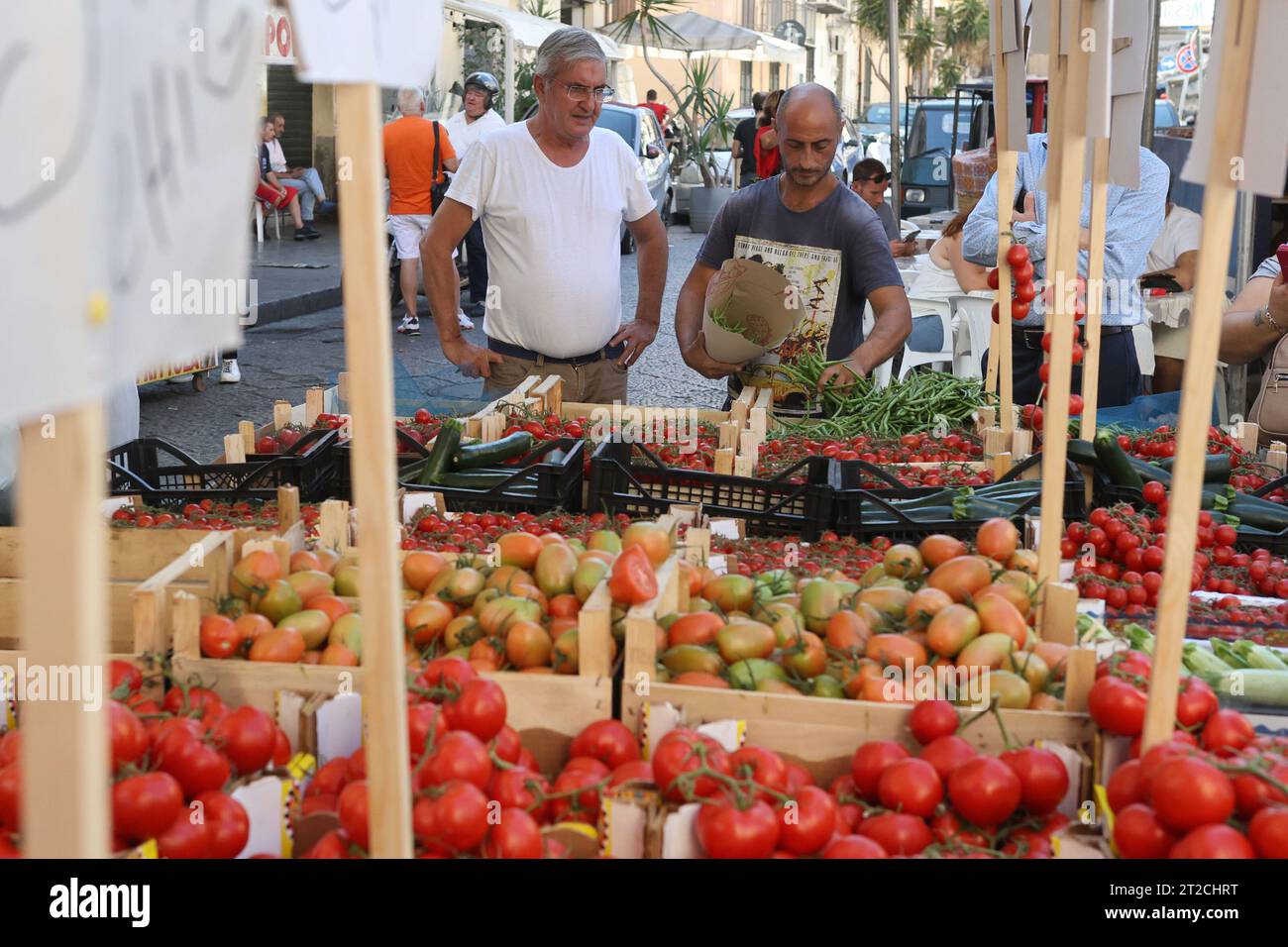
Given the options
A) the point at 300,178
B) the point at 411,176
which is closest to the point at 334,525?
the point at 411,176

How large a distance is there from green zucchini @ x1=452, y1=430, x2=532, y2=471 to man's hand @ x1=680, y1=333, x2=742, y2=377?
116 centimetres

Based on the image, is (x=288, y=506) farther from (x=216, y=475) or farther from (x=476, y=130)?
(x=476, y=130)

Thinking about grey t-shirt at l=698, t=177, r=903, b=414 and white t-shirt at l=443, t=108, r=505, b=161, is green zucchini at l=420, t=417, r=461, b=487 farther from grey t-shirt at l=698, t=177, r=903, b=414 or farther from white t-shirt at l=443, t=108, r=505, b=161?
white t-shirt at l=443, t=108, r=505, b=161

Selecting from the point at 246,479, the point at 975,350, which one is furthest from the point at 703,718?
the point at 975,350

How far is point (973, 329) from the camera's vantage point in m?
8.40

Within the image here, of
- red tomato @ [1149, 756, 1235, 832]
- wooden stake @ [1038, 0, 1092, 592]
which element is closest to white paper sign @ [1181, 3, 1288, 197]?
wooden stake @ [1038, 0, 1092, 592]

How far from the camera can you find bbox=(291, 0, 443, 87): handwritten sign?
1.36 m

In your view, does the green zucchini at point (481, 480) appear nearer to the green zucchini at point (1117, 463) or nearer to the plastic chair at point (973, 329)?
the green zucchini at point (1117, 463)

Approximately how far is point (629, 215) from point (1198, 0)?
473 inches

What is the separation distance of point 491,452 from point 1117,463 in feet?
6.07

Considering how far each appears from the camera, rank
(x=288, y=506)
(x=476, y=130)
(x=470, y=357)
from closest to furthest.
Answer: (x=288, y=506) < (x=470, y=357) < (x=476, y=130)

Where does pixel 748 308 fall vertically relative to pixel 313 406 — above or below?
above

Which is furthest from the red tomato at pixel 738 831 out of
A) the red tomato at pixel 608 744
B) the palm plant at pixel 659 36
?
the palm plant at pixel 659 36

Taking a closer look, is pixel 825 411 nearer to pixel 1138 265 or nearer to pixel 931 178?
pixel 1138 265
